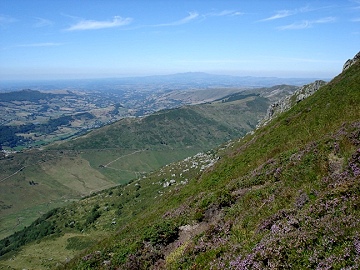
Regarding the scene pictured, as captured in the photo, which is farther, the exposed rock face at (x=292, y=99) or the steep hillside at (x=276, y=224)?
the exposed rock face at (x=292, y=99)

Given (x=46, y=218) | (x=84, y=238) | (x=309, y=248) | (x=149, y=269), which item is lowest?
(x=46, y=218)

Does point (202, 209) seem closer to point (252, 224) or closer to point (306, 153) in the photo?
point (252, 224)

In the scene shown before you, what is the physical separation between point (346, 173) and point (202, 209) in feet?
36.0

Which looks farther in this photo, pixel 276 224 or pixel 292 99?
pixel 292 99

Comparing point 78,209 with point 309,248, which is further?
point 78,209

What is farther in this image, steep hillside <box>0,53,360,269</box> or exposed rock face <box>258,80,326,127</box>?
exposed rock face <box>258,80,326,127</box>

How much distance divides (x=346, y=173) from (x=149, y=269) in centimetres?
1307

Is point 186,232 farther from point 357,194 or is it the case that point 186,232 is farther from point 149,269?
point 357,194

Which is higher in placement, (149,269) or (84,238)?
(149,269)

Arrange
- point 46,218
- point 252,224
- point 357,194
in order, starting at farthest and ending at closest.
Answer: point 46,218
point 252,224
point 357,194

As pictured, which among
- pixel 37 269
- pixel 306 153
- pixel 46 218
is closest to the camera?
pixel 306 153

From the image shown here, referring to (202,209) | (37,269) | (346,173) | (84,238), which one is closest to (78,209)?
(84,238)

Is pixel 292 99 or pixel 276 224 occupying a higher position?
pixel 292 99

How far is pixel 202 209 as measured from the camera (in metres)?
23.2
